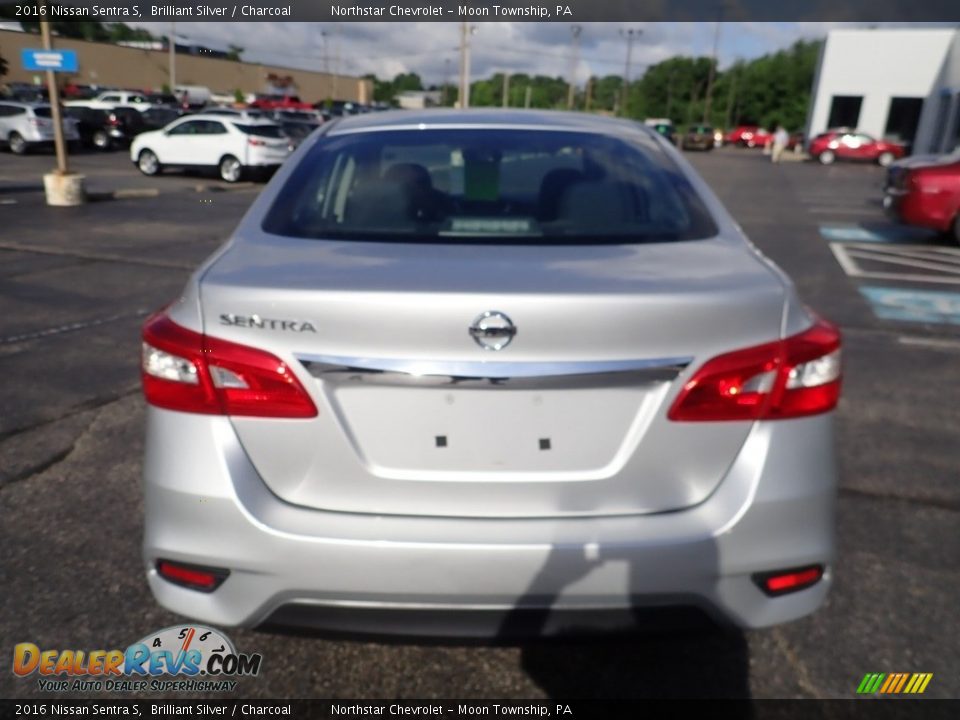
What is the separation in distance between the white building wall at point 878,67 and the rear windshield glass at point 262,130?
3576cm

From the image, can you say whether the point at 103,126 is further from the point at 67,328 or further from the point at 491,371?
the point at 491,371

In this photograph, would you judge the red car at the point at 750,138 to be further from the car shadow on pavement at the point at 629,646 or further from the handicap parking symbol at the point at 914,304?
the car shadow on pavement at the point at 629,646

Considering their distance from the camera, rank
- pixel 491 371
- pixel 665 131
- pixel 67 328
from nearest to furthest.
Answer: pixel 491 371, pixel 67 328, pixel 665 131

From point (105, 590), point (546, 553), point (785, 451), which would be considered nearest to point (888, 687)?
point (785, 451)

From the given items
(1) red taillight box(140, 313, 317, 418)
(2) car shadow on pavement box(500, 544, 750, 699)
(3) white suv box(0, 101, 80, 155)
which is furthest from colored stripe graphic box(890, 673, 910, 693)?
(3) white suv box(0, 101, 80, 155)

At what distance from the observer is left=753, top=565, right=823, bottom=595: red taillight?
6.32 ft

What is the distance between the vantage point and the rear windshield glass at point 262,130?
19922mm

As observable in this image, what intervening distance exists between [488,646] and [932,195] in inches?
468

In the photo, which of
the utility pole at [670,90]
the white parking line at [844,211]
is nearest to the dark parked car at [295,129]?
the white parking line at [844,211]

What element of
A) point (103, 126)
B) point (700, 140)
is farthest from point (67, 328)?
point (700, 140)

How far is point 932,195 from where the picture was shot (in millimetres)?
11367

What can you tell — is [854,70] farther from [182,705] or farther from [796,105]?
[182,705]

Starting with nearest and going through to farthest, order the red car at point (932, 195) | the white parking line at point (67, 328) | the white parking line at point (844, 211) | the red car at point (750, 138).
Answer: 1. the white parking line at point (67, 328)
2. the red car at point (932, 195)
3. the white parking line at point (844, 211)
4. the red car at point (750, 138)

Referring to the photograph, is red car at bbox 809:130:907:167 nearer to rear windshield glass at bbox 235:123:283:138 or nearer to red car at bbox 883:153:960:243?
rear windshield glass at bbox 235:123:283:138
